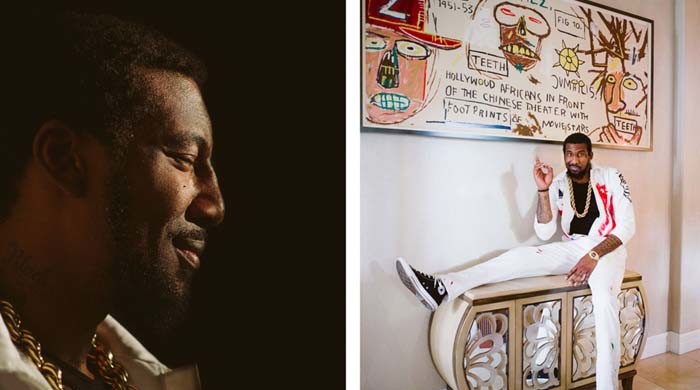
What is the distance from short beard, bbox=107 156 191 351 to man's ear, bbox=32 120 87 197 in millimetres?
46

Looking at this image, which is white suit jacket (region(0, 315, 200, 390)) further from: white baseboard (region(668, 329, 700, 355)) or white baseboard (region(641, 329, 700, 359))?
white baseboard (region(668, 329, 700, 355))

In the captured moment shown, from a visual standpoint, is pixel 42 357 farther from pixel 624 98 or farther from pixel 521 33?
pixel 624 98

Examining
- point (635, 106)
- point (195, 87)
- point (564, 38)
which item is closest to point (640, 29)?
point (635, 106)

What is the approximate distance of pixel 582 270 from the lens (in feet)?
5.49

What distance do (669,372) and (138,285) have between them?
279 cm

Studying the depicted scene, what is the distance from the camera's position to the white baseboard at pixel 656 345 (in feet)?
6.76

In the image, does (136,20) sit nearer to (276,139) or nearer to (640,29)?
(276,139)

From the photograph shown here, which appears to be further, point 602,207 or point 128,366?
point 602,207

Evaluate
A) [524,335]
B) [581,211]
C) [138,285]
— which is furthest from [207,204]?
[581,211]

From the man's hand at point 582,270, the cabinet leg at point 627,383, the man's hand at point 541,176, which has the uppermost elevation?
the man's hand at point 541,176

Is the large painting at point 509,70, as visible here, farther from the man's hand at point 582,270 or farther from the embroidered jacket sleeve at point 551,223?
the man's hand at point 582,270

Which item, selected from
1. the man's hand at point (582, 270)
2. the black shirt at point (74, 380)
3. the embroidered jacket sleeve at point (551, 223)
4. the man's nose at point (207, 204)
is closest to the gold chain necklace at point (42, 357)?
the black shirt at point (74, 380)

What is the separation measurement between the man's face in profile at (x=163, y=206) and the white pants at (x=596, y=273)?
1.27m

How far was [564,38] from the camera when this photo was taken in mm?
1723
